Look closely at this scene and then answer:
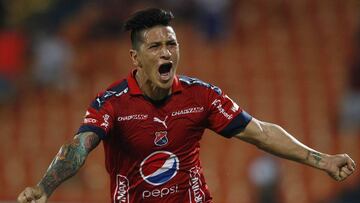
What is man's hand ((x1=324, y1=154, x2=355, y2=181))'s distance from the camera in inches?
199

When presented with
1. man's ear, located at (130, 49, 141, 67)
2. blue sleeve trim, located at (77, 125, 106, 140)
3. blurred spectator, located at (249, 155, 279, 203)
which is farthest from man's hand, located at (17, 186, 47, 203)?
blurred spectator, located at (249, 155, 279, 203)

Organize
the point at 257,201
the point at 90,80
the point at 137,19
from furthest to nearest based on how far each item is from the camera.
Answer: the point at 90,80, the point at 257,201, the point at 137,19

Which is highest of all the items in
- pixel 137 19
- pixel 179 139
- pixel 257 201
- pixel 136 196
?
pixel 137 19

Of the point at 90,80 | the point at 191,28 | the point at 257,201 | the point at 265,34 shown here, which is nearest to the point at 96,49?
the point at 90,80

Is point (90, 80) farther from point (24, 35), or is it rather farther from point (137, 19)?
point (137, 19)

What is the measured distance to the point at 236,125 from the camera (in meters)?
5.03

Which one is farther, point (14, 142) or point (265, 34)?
point (265, 34)

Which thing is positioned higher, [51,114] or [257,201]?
[51,114]

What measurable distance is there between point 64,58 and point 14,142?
4.79 ft

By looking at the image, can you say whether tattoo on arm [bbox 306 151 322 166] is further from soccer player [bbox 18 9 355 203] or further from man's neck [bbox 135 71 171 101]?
man's neck [bbox 135 71 171 101]

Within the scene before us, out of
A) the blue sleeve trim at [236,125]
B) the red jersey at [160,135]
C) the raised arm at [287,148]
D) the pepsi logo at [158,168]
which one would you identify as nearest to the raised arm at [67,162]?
the red jersey at [160,135]

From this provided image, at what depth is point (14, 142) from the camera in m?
13.1

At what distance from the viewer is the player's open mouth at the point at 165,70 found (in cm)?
480

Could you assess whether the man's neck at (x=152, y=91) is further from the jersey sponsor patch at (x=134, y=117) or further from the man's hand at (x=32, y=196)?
the man's hand at (x=32, y=196)
